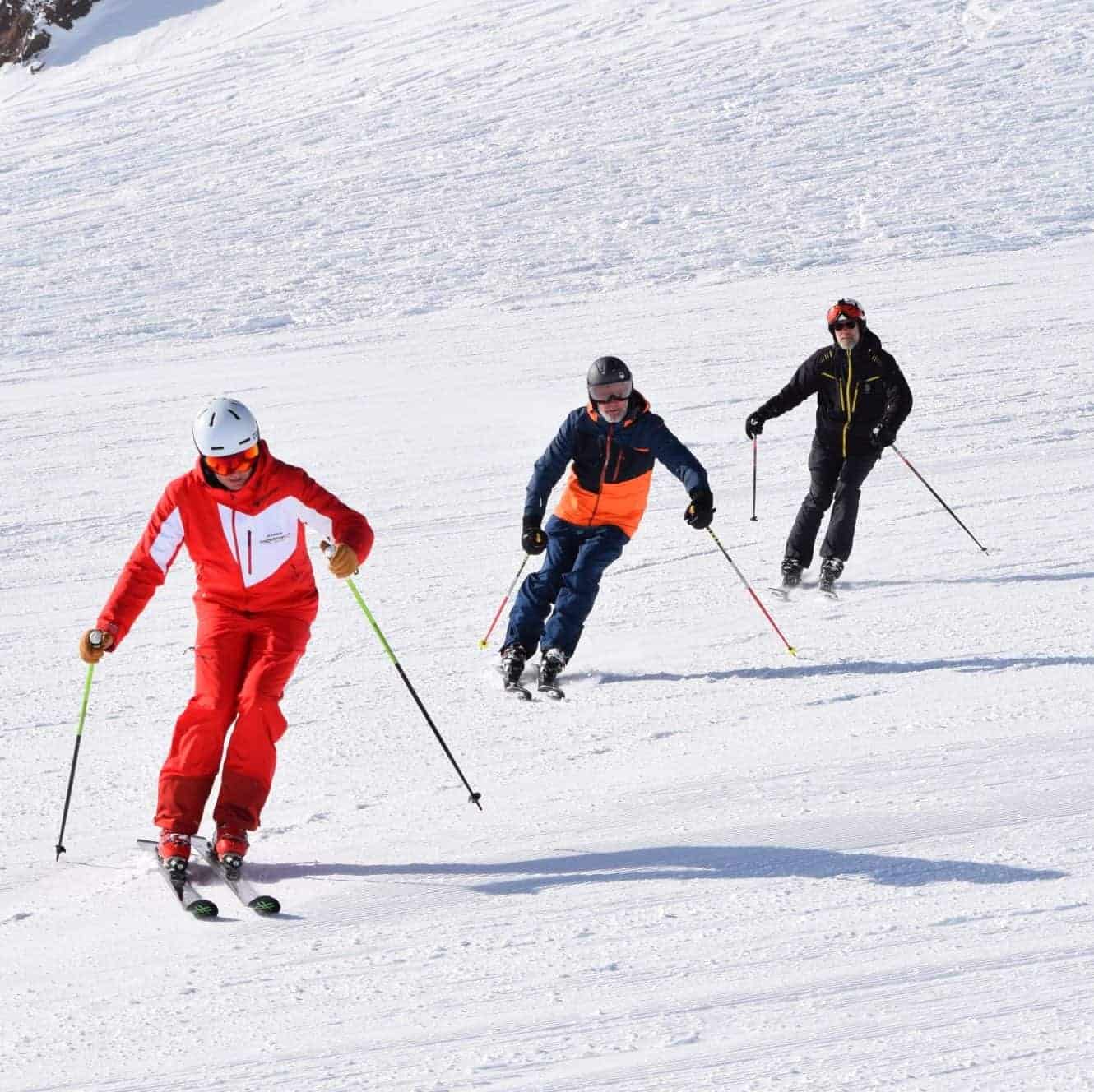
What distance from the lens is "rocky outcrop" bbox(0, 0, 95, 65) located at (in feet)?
99.5

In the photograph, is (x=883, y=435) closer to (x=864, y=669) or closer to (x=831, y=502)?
(x=831, y=502)

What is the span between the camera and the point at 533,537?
6312mm

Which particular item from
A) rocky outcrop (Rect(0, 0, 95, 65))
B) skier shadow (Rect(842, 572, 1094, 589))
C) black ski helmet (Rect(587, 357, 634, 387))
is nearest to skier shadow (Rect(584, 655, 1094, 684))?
skier shadow (Rect(842, 572, 1094, 589))

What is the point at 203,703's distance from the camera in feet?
15.3

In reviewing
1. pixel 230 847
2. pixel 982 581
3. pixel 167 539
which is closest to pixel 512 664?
pixel 167 539

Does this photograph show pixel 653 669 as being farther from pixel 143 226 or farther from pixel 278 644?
pixel 143 226

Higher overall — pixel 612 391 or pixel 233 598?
pixel 233 598

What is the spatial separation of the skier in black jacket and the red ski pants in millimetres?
3956

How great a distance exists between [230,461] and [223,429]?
0.42 feet

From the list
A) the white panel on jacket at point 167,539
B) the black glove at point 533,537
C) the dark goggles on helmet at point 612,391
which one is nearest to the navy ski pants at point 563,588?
the black glove at point 533,537

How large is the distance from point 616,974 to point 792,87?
2195cm

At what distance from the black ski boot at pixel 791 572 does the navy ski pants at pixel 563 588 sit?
1658mm

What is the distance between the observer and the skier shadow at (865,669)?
6.16 metres

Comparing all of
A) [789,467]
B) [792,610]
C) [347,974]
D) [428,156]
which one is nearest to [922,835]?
[347,974]
